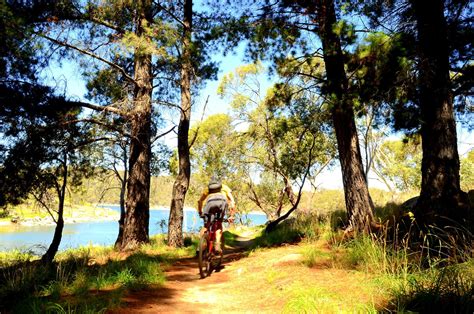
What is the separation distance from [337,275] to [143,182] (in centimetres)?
702

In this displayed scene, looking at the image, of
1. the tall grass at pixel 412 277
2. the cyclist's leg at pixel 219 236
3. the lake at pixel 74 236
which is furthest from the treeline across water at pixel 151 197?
the tall grass at pixel 412 277

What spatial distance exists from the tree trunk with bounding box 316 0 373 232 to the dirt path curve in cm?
328

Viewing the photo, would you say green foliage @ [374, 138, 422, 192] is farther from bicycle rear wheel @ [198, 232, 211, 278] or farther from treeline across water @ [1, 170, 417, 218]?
bicycle rear wheel @ [198, 232, 211, 278]

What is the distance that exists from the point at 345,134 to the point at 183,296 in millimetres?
5315

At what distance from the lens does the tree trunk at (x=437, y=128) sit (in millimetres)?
6152

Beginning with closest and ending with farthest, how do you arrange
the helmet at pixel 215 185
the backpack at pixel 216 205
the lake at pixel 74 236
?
1. the backpack at pixel 216 205
2. the helmet at pixel 215 185
3. the lake at pixel 74 236

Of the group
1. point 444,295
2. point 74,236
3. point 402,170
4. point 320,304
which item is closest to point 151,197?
point 320,304

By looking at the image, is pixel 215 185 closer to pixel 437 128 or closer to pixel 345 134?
pixel 345 134

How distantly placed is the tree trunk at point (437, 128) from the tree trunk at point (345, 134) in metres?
1.72

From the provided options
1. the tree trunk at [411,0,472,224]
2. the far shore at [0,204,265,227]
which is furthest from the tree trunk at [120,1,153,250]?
the tree trunk at [411,0,472,224]

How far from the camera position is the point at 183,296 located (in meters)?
5.27

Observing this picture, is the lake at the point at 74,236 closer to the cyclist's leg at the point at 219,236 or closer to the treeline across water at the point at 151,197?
the treeline across water at the point at 151,197

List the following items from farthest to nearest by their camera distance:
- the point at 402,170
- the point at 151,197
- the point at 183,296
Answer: the point at 402,170 → the point at 151,197 → the point at 183,296

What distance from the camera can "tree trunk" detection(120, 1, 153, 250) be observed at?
33.5 ft
